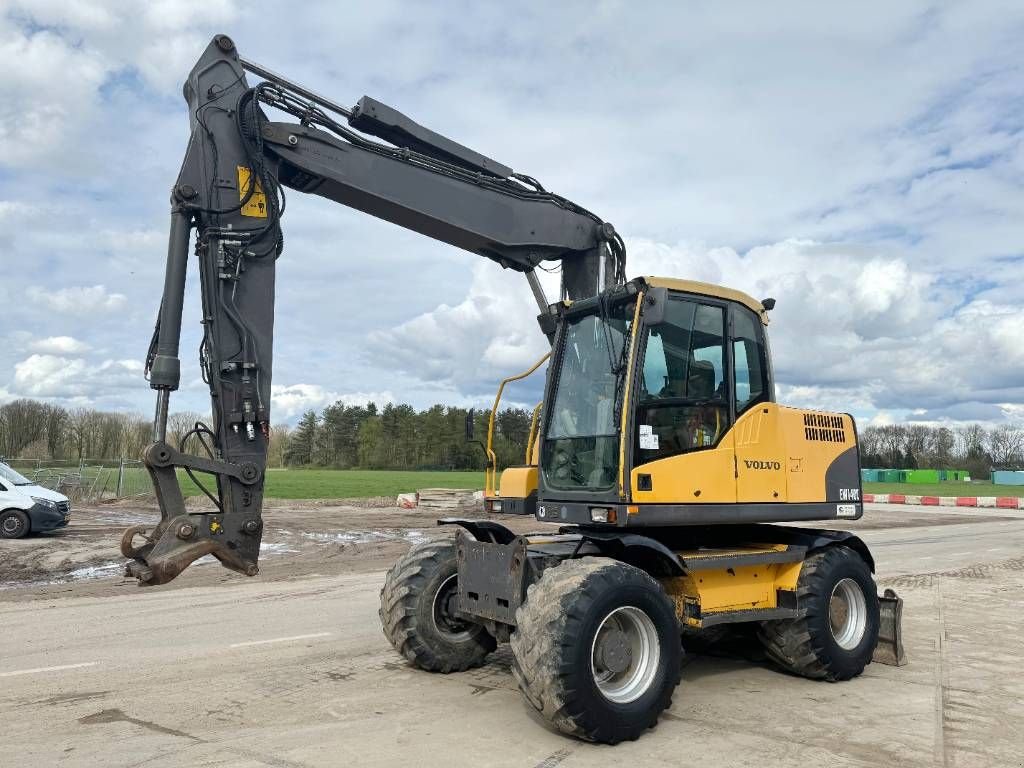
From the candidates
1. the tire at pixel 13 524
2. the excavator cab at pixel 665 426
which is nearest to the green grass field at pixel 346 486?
the tire at pixel 13 524

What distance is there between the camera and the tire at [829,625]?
6.87 metres

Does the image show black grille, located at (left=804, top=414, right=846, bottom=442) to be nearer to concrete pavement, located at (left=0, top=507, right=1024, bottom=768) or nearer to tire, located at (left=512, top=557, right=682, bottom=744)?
concrete pavement, located at (left=0, top=507, right=1024, bottom=768)

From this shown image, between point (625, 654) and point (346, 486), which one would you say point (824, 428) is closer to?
point (625, 654)

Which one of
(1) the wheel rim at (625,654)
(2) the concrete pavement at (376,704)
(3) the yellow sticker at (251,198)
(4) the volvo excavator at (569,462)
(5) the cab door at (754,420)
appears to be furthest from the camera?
(5) the cab door at (754,420)

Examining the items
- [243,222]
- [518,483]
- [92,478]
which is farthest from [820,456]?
[92,478]

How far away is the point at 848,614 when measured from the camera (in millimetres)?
7410

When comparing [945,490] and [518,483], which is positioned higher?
[518,483]

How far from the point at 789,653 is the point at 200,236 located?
5.73 m

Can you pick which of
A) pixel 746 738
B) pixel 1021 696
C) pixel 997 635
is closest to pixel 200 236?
pixel 746 738

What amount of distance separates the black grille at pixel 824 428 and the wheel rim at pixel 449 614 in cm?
328

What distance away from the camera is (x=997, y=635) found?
8977mm

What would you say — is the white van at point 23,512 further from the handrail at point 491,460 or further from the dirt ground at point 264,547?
the handrail at point 491,460

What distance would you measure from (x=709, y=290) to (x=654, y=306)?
893mm

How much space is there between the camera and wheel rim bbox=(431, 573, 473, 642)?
6953 mm
